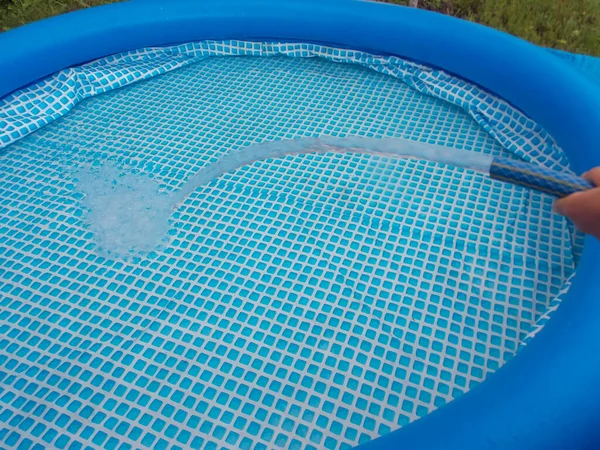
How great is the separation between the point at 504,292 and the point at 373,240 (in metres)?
0.39

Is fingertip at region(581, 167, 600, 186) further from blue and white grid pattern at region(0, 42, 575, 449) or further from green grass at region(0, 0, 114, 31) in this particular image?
green grass at region(0, 0, 114, 31)

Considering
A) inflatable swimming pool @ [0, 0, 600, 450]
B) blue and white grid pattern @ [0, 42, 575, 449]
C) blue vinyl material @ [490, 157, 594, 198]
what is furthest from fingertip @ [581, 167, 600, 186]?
blue and white grid pattern @ [0, 42, 575, 449]

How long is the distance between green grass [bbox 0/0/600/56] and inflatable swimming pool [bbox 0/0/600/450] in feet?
2.20

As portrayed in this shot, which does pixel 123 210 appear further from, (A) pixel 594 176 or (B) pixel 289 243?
(A) pixel 594 176

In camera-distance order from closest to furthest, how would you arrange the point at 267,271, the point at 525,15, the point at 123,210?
the point at 267,271 < the point at 123,210 < the point at 525,15

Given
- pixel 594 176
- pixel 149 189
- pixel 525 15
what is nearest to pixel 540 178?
pixel 594 176

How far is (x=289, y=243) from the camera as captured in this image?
1.55 m

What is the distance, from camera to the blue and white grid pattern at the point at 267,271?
1.18 m

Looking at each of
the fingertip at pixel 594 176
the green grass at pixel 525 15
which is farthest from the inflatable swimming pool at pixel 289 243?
the green grass at pixel 525 15

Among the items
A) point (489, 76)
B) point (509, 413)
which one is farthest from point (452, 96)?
point (509, 413)

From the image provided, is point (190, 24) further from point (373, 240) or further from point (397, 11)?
point (373, 240)

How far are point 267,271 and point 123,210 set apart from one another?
55 centimetres

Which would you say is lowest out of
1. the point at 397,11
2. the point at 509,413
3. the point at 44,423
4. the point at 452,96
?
the point at 44,423

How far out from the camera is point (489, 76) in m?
1.89
